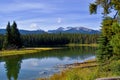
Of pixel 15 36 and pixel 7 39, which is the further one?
pixel 15 36

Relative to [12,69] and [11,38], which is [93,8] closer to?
[12,69]

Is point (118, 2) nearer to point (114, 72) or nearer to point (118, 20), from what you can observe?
point (118, 20)

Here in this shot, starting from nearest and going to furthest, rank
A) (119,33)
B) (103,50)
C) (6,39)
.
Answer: (119,33) → (103,50) → (6,39)

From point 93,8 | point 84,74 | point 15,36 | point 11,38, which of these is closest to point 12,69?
point 84,74

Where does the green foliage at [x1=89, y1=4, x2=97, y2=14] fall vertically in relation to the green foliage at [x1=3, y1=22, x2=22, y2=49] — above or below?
above

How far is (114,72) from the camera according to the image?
52.8 ft

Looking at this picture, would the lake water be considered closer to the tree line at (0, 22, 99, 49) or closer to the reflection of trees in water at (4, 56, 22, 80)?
the reflection of trees in water at (4, 56, 22, 80)

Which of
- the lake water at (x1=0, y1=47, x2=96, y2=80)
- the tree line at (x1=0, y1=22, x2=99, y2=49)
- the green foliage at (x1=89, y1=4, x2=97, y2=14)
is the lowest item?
the lake water at (x1=0, y1=47, x2=96, y2=80)

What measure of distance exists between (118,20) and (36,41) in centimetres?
15586

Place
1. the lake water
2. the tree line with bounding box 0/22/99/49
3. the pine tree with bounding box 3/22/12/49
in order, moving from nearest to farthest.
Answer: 1. the lake water
2. the pine tree with bounding box 3/22/12/49
3. the tree line with bounding box 0/22/99/49

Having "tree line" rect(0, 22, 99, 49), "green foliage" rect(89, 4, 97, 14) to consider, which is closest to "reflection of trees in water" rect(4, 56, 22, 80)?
"green foliage" rect(89, 4, 97, 14)

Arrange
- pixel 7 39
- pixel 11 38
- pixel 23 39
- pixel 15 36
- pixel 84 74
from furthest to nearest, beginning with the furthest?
pixel 23 39, pixel 15 36, pixel 11 38, pixel 7 39, pixel 84 74

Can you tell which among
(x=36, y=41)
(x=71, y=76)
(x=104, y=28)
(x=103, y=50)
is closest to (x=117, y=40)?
(x=104, y=28)

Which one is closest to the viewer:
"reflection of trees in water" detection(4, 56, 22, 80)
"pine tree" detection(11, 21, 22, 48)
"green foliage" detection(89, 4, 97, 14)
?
"green foliage" detection(89, 4, 97, 14)
